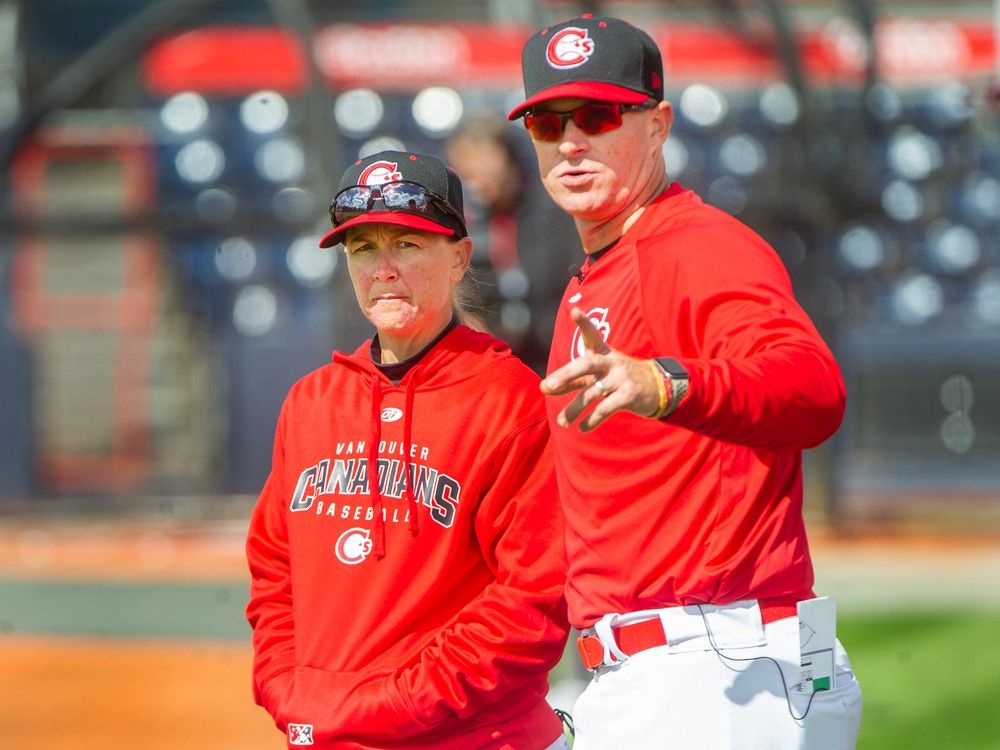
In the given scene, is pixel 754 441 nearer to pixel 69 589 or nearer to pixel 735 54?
pixel 69 589

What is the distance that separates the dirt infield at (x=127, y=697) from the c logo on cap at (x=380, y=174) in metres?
3.52

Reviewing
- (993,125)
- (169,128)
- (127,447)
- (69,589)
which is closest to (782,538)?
(69,589)

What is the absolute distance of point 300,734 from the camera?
240cm

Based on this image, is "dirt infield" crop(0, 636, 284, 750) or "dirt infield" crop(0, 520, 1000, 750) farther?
"dirt infield" crop(0, 520, 1000, 750)

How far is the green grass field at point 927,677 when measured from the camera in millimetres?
5586

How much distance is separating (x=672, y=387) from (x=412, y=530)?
2.08ft

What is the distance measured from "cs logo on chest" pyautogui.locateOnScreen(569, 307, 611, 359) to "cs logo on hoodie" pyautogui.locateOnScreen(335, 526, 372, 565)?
440 millimetres

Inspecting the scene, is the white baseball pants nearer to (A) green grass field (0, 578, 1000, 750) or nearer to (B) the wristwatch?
(B) the wristwatch

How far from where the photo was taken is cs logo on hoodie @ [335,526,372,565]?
7.98 feet

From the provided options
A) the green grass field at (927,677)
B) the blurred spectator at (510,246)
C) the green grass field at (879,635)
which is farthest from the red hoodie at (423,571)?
the green grass field at (927,677)

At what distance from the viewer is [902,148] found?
1302 centimetres

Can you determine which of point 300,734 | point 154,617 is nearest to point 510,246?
point 300,734

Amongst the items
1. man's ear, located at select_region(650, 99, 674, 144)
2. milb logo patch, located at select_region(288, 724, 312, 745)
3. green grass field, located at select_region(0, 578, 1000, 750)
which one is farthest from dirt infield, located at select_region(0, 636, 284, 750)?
man's ear, located at select_region(650, 99, 674, 144)

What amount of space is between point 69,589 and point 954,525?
5.97 meters
